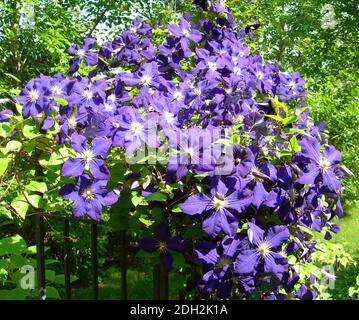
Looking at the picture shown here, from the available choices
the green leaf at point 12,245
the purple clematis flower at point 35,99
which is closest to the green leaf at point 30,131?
the purple clematis flower at point 35,99

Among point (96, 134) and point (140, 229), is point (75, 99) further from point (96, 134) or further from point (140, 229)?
point (140, 229)

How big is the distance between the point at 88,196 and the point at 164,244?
244mm

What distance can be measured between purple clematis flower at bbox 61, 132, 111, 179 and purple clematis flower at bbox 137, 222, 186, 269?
21cm

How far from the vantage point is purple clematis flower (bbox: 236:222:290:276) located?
1.14m

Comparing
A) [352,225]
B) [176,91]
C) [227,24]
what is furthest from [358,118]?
[176,91]

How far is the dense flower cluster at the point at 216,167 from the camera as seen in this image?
1.13 meters

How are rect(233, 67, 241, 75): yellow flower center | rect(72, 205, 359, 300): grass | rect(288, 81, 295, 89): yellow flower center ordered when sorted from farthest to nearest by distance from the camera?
1. rect(72, 205, 359, 300): grass
2. rect(288, 81, 295, 89): yellow flower center
3. rect(233, 67, 241, 75): yellow flower center

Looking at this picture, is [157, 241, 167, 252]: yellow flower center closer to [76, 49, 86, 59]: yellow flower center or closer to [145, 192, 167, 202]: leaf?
[145, 192, 167, 202]: leaf

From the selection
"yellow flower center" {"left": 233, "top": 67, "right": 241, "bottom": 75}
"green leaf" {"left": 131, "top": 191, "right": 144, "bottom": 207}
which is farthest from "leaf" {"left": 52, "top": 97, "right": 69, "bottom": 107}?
"yellow flower center" {"left": 233, "top": 67, "right": 241, "bottom": 75}

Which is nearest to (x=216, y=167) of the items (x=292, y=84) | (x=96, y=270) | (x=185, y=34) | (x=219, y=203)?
(x=219, y=203)

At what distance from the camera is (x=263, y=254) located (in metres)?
1.16

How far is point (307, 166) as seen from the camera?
1205mm

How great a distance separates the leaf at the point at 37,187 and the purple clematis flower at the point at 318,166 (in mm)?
704

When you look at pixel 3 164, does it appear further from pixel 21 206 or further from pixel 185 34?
pixel 185 34
